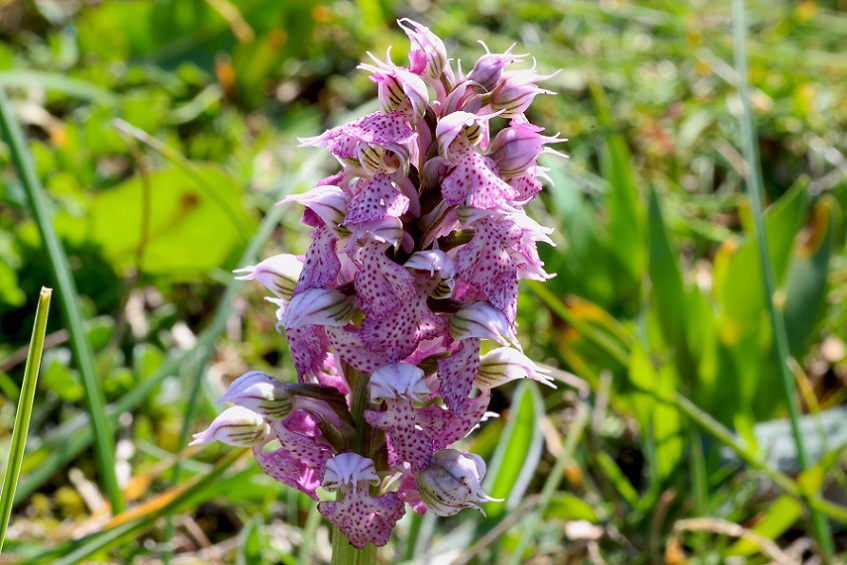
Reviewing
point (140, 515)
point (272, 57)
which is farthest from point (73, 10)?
point (140, 515)

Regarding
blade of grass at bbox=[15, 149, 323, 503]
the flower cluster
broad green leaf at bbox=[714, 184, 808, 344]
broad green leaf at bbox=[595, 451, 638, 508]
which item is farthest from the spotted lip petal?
broad green leaf at bbox=[714, 184, 808, 344]

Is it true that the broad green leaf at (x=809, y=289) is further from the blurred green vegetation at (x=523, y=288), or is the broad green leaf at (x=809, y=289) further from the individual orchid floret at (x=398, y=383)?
the individual orchid floret at (x=398, y=383)

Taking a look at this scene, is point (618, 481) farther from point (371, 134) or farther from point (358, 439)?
point (371, 134)

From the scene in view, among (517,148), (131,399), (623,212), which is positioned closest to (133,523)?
(131,399)

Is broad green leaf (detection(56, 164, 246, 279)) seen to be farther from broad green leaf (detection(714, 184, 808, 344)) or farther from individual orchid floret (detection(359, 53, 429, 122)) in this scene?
individual orchid floret (detection(359, 53, 429, 122))

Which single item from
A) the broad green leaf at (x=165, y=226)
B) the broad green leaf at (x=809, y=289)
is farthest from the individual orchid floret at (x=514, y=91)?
the broad green leaf at (x=809, y=289)

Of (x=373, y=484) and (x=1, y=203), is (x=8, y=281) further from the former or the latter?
(x=373, y=484)

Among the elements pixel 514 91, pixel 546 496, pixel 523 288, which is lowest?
pixel 546 496
